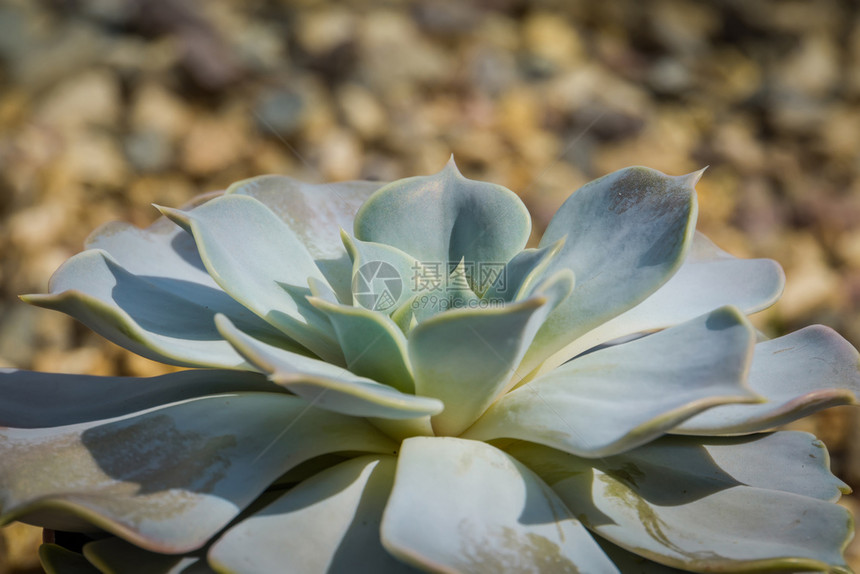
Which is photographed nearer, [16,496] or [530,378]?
[16,496]

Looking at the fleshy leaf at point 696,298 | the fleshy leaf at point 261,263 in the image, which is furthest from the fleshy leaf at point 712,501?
the fleshy leaf at point 261,263

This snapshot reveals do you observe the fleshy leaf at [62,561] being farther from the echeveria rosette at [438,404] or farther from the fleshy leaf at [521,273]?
the fleshy leaf at [521,273]

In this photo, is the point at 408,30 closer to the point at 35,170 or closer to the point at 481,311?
the point at 35,170

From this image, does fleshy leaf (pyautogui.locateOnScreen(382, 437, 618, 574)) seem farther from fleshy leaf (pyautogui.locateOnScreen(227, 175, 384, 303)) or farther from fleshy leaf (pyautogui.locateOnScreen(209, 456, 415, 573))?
fleshy leaf (pyautogui.locateOnScreen(227, 175, 384, 303))

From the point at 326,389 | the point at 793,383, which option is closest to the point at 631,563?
the point at 793,383

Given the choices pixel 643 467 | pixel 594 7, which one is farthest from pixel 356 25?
pixel 643 467

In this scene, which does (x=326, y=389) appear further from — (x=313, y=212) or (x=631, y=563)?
(x=313, y=212)
